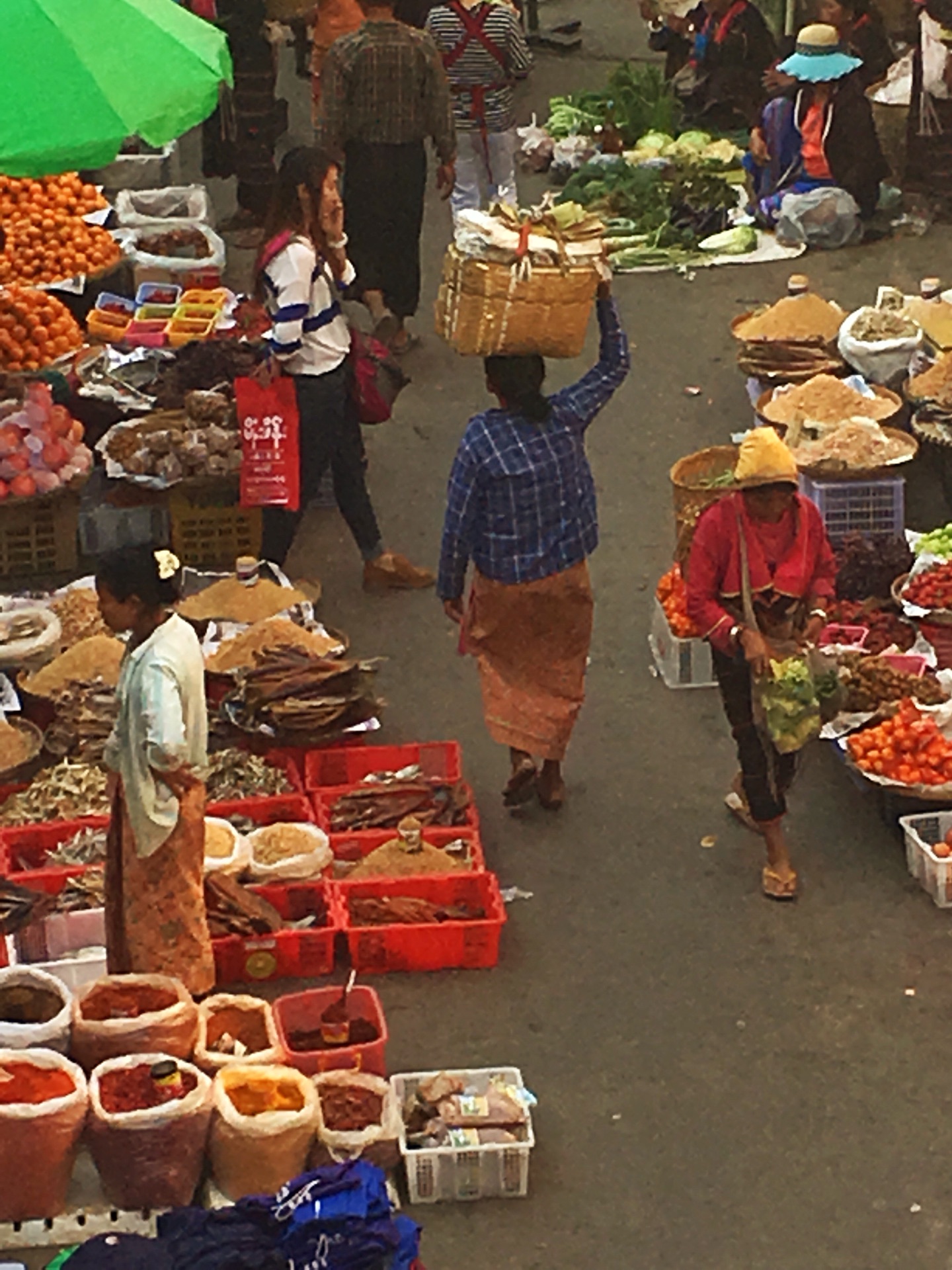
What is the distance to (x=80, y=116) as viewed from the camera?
6719 mm

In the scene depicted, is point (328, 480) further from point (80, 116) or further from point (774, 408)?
point (80, 116)

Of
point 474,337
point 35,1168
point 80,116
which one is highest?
point 80,116

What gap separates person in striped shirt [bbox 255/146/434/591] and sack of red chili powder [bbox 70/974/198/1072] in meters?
3.58

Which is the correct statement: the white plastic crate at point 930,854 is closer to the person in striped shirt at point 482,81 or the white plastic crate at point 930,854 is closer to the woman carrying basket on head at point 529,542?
the woman carrying basket on head at point 529,542

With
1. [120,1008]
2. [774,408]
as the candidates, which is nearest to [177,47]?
[120,1008]

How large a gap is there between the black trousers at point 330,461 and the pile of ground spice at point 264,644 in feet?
3.33

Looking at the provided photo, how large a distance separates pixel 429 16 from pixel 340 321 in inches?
175

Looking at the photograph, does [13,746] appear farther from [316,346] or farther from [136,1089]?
[136,1089]

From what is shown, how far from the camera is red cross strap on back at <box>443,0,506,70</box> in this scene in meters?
12.9

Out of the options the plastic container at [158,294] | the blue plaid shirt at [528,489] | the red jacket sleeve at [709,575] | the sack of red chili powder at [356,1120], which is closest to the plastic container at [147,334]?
the plastic container at [158,294]

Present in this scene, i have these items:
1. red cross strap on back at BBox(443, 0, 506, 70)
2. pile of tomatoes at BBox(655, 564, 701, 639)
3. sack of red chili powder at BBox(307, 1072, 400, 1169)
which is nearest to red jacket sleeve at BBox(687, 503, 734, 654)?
pile of tomatoes at BBox(655, 564, 701, 639)

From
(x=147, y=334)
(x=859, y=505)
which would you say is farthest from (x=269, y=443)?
(x=859, y=505)

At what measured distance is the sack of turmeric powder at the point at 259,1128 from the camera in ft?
19.9

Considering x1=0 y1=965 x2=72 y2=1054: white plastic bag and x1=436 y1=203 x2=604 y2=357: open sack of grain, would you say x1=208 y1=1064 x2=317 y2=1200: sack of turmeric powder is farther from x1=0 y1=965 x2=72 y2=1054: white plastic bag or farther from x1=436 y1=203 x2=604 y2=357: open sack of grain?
x1=436 y1=203 x2=604 y2=357: open sack of grain
